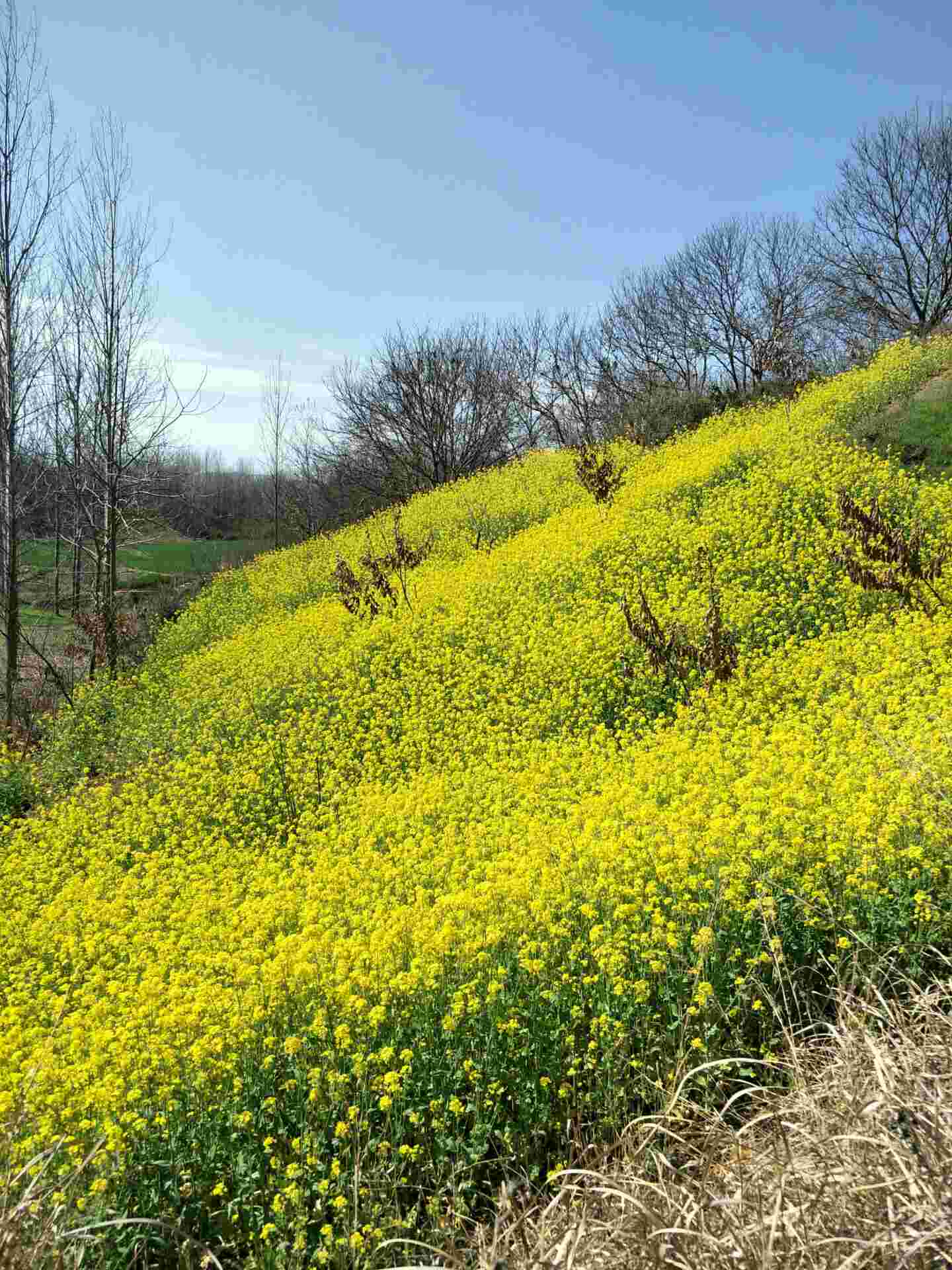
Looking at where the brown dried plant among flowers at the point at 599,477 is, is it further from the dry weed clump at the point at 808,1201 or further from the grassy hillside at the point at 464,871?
the dry weed clump at the point at 808,1201

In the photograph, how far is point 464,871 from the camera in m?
5.84

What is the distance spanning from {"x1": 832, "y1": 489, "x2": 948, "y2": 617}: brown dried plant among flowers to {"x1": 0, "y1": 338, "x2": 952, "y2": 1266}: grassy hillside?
145mm

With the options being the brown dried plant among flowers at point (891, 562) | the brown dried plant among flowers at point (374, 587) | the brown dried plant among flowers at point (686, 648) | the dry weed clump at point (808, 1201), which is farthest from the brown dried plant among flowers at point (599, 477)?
the dry weed clump at point (808, 1201)

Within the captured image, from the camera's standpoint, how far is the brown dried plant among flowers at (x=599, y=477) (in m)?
16.5

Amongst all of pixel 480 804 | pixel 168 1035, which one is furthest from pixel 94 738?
pixel 168 1035

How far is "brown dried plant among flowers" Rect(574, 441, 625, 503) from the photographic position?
16547 mm

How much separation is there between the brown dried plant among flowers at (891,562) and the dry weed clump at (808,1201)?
25.7 feet

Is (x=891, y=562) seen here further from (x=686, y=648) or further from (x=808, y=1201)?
(x=808, y=1201)

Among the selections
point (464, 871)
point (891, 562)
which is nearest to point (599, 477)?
point (891, 562)

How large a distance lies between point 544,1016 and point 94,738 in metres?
9.99

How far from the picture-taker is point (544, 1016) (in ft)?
12.9

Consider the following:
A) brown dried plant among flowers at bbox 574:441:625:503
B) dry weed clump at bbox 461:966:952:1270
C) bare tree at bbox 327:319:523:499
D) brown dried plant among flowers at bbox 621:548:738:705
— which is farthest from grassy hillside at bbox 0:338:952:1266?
bare tree at bbox 327:319:523:499

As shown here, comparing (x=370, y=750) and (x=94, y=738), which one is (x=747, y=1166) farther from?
(x=94, y=738)

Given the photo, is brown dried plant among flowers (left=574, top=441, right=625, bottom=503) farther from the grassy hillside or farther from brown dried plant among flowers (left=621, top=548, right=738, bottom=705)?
brown dried plant among flowers (left=621, top=548, right=738, bottom=705)
